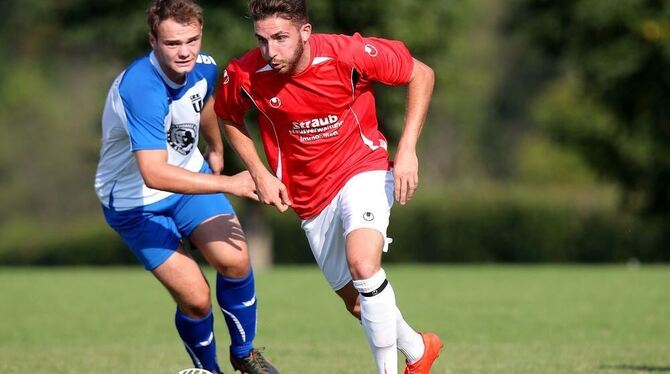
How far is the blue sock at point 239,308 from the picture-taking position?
7.60 m

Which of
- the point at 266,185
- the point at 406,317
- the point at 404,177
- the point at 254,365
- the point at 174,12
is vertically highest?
the point at 174,12

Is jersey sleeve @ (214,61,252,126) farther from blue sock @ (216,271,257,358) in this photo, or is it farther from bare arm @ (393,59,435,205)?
blue sock @ (216,271,257,358)

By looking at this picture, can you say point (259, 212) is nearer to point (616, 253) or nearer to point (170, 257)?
point (616, 253)

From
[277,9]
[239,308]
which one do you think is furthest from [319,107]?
[239,308]

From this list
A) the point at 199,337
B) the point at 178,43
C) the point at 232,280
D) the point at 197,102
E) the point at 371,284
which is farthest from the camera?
the point at 199,337

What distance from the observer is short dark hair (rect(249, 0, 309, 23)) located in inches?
254

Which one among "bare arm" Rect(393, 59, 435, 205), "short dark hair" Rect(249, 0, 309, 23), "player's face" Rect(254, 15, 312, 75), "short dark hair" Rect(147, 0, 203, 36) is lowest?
"bare arm" Rect(393, 59, 435, 205)

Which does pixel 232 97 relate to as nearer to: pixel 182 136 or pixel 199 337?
pixel 182 136

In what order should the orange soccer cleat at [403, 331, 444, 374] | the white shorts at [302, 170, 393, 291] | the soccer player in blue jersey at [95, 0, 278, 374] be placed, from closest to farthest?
the white shorts at [302, 170, 393, 291] → the orange soccer cleat at [403, 331, 444, 374] → the soccer player in blue jersey at [95, 0, 278, 374]

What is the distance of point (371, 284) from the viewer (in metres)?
6.41

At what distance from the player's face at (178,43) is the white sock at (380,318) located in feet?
5.50

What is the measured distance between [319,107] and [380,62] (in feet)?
1.49

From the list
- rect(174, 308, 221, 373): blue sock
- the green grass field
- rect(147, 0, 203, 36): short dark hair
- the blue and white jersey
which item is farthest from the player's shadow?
rect(147, 0, 203, 36): short dark hair

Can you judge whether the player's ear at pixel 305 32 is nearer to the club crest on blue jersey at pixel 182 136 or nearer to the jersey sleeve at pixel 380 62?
the jersey sleeve at pixel 380 62
